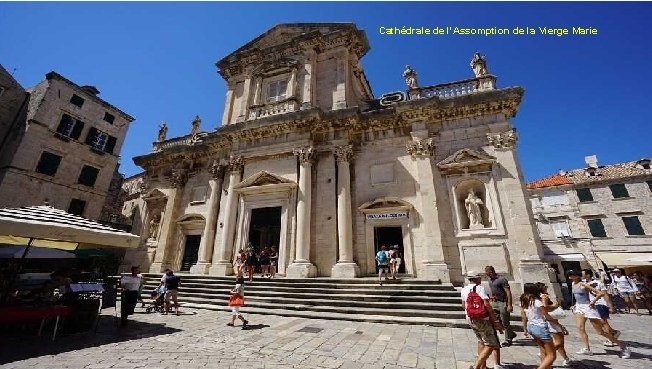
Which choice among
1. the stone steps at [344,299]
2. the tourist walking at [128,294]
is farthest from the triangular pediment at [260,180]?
the tourist walking at [128,294]

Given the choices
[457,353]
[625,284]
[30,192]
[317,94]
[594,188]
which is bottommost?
[457,353]

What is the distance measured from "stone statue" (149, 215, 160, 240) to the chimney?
37.1 metres

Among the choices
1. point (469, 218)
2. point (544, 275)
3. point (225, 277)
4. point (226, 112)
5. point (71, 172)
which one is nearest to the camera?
point (544, 275)

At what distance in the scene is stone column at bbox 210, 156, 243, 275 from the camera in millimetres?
13922

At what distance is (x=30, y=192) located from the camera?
1917cm

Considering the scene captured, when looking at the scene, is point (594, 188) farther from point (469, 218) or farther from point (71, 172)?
point (71, 172)

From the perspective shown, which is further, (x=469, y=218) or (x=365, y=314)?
(x=469, y=218)

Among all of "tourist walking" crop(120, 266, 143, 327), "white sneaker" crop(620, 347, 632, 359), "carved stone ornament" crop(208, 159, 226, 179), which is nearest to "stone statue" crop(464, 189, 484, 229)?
"white sneaker" crop(620, 347, 632, 359)

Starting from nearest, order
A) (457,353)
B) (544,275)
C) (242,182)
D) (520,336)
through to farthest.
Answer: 1. (457,353)
2. (520,336)
3. (544,275)
4. (242,182)

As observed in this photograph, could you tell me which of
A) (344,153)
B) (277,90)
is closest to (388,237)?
(344,153)

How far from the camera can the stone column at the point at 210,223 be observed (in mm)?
14602

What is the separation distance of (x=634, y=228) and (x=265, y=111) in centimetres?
2958

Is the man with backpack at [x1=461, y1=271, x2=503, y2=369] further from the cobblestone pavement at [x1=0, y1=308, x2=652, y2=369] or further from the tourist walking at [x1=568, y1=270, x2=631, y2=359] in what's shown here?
the tourist walking at [x1=568, y1=270, x2=631, y2=359]

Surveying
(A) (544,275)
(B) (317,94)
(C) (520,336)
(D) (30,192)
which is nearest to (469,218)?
(A) (544,275)
